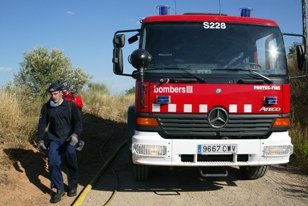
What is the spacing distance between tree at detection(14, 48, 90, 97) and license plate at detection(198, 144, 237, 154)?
41.9 ft

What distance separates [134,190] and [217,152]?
1676mm

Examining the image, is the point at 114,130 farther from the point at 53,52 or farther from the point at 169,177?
the point at 53,52

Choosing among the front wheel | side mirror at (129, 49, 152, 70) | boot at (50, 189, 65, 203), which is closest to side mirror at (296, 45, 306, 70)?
side mirror at (129, 49, 152, 70)

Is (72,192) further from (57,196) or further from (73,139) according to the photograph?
(73,139)

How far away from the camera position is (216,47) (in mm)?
7035

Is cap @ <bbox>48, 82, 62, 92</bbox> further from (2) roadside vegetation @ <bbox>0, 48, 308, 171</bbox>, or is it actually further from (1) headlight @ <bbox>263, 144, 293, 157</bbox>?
(1) headlight @ <bbox>263, 144, 293, 157</bbox>

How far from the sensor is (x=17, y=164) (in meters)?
7.97

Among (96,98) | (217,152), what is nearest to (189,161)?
→ (217,152)

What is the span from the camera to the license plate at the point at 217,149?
21.4 ft

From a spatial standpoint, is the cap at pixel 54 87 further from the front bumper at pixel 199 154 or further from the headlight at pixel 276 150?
the headlight at pixel 276 150

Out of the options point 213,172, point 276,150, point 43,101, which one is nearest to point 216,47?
point 276,150

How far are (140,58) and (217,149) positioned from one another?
71.4 inches

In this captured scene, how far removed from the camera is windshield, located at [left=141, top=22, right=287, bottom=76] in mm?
6848

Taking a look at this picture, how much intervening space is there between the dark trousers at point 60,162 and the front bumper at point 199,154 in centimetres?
114
